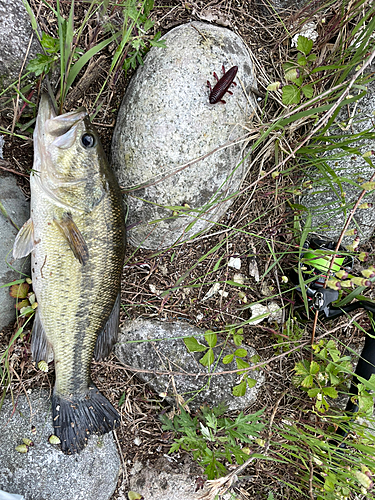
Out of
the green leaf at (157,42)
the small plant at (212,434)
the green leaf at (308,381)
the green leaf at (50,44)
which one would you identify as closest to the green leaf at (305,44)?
the green leaf at (157,42)

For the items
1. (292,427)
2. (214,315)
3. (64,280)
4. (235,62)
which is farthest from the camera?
(214,315)

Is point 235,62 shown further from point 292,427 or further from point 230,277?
point 292,427

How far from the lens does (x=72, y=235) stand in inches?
91.7

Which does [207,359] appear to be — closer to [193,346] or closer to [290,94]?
[193,346]

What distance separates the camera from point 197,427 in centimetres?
296

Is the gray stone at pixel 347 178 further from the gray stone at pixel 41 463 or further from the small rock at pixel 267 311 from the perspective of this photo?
the gray stone at pixel 41 463

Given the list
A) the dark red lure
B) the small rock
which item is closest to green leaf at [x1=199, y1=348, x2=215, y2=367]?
the small rock

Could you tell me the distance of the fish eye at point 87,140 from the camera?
2281 millimetres

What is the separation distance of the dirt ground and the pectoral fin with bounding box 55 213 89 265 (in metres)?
0.62

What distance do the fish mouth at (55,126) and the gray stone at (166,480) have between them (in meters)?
2.65

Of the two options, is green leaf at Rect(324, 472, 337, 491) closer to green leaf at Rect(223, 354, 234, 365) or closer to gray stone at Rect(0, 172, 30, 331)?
green leaf at Rect(223, 354, 234, 365)

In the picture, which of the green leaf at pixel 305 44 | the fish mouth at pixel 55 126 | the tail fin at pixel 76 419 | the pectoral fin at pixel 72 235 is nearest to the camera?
the fish mouth at pixel 55 126

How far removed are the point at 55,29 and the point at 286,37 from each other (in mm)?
1812

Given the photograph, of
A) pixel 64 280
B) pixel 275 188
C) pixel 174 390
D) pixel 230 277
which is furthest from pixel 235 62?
pixel 174 390
